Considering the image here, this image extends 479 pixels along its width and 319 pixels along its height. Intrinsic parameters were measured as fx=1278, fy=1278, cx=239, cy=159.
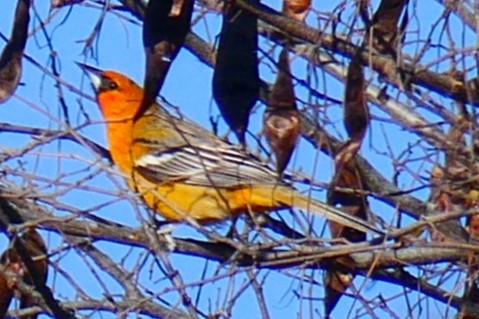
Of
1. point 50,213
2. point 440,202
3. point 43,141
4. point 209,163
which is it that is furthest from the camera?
point 209,163

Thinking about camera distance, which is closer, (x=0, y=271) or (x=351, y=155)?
(x=351, y=155)

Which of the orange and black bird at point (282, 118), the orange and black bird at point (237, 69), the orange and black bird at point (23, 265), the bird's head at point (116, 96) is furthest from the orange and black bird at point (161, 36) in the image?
the bird's head at point (116, 96)

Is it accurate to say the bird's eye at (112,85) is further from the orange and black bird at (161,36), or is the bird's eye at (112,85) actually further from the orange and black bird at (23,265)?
the orange and black bird at (161,36)

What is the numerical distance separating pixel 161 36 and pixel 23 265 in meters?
1.11

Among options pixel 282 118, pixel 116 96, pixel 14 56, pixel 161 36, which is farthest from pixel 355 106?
pixel 116 96

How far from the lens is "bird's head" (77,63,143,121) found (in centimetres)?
634

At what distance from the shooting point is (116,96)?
6.34 m

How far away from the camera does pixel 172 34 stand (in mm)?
4078

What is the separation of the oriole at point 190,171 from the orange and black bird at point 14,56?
0.96 ft

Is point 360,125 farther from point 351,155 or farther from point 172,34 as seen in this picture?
point 172,34

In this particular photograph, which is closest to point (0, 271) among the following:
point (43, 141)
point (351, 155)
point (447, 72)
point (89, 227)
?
point (89, 227)

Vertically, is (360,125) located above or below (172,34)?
below

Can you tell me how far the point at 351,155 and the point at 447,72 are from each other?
0.46 m

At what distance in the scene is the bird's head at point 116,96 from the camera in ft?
20.8
